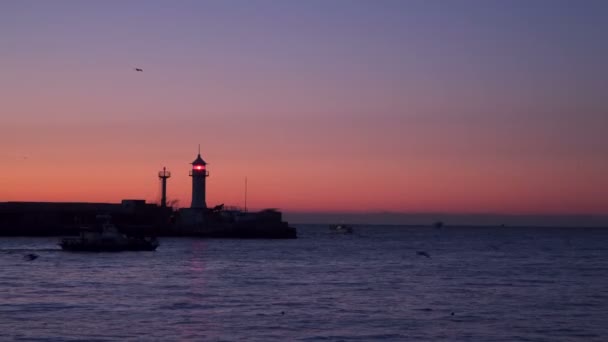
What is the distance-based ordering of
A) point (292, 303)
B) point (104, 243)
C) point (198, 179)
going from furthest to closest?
point (198, 179) < point (104, 243) < point (292, 303)

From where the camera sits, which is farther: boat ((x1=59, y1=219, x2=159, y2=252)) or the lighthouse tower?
the lighthouse tower

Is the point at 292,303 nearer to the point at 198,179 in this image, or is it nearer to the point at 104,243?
the point at 104,243

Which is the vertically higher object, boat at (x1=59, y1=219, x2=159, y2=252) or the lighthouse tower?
the lighthouse tower

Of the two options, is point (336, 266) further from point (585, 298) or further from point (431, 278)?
point (585, 298)

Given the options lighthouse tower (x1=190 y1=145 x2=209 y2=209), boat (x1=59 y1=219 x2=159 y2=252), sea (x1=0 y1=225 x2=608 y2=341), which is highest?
lighthouse tower (x1=190 y1=145 x2=209 y2=209)

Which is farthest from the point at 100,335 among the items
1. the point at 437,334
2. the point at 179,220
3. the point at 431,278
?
the point at 179,220

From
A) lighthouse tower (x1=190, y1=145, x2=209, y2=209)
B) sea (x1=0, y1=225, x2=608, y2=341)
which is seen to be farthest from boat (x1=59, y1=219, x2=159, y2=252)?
lighthouse tower (x1=190, y1=145, x2=209, y2=209)

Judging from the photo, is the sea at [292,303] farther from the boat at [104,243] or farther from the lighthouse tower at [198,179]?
the lighthouse tower at [198,179]

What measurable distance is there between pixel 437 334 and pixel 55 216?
102202 millimetres

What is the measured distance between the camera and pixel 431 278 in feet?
171

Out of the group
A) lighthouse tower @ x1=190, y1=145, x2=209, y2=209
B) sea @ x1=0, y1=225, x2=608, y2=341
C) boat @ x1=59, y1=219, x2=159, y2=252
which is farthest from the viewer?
lighthouse tower @ x1=190, y1=145, x2=209, y2=209

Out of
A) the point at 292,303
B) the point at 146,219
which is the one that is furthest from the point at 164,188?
the point at 292,303

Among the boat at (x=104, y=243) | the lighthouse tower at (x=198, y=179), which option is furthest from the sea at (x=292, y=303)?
the lighthouse tower at (x=198, y=179)

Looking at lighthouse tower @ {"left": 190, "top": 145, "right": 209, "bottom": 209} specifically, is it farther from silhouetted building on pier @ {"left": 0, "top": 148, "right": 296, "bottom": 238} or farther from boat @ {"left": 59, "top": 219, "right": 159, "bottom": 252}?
boat @ {"left": 59, "top": 219, "right": 159, "bottom": 252}
